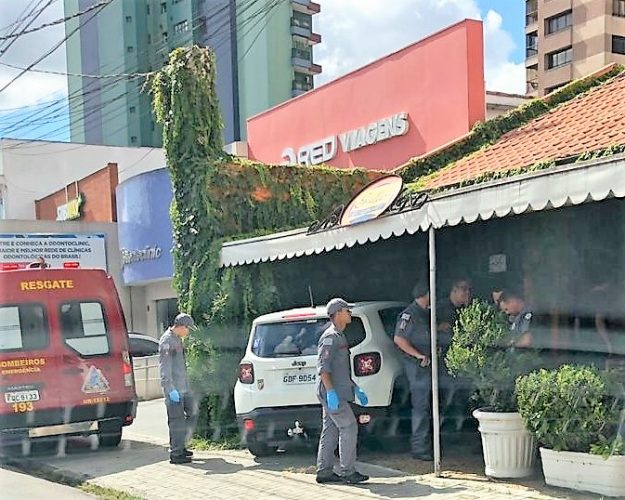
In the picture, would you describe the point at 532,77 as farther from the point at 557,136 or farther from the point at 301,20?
the point at 557,136

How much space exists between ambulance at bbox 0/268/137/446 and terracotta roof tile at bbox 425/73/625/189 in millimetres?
4658

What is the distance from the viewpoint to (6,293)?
33.2 ft

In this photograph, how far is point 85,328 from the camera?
10.5m

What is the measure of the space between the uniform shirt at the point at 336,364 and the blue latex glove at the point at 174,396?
224cm

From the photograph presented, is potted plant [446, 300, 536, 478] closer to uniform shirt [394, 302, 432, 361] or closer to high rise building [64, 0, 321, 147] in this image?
uniform shirt [394, 302, 432, 361]

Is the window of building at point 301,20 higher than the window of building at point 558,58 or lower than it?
lower

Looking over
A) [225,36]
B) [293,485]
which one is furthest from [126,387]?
[225,36]

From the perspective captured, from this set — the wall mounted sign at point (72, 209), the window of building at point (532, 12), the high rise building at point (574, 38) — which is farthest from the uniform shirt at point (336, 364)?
the window of building at point (532, 12)

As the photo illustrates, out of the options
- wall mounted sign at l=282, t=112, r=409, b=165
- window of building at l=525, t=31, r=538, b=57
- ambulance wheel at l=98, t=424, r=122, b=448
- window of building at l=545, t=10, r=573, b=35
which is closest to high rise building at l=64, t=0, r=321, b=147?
wall mounted sign at l=282, t=112, r=409, b=165

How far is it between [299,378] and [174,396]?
1.54 metres

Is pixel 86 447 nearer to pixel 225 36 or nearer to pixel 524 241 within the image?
pixel 524 241

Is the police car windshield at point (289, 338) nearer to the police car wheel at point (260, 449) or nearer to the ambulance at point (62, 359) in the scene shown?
the police car wheel at point (260, 449)

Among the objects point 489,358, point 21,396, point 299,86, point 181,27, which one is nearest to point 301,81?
point 299,86

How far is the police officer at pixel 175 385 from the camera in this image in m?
8.91
